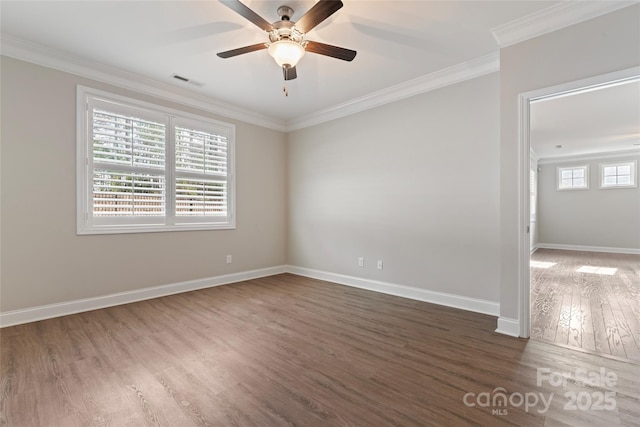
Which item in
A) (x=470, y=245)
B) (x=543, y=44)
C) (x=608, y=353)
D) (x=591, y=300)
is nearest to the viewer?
(x=608, y=353)

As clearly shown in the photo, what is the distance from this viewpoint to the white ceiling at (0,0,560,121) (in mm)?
2389

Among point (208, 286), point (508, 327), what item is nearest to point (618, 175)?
point (508, 327)

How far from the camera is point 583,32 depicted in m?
2.36

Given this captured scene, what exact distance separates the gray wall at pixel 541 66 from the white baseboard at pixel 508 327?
0.04 metres

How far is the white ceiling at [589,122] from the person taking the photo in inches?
161

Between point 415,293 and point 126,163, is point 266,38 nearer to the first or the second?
point 126,163

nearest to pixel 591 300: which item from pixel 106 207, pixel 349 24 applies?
pixel 349 24

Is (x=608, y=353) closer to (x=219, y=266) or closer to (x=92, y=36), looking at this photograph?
(x=219, y=266)

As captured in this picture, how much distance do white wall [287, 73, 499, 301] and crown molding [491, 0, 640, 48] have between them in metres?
0.54

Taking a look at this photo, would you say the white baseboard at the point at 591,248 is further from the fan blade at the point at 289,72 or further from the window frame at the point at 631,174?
the fan blade at the point at 289,72

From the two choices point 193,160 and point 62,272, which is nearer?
point 62,272

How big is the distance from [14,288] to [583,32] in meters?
5.82

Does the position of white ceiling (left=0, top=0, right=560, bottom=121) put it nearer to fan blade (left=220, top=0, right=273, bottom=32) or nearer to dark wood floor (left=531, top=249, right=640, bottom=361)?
fan blade (left=220, top=0, right=273, bottom=32)

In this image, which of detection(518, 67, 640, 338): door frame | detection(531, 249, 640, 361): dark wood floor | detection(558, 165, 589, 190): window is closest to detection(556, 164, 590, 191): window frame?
detection(558, 165, 589, 190): window
